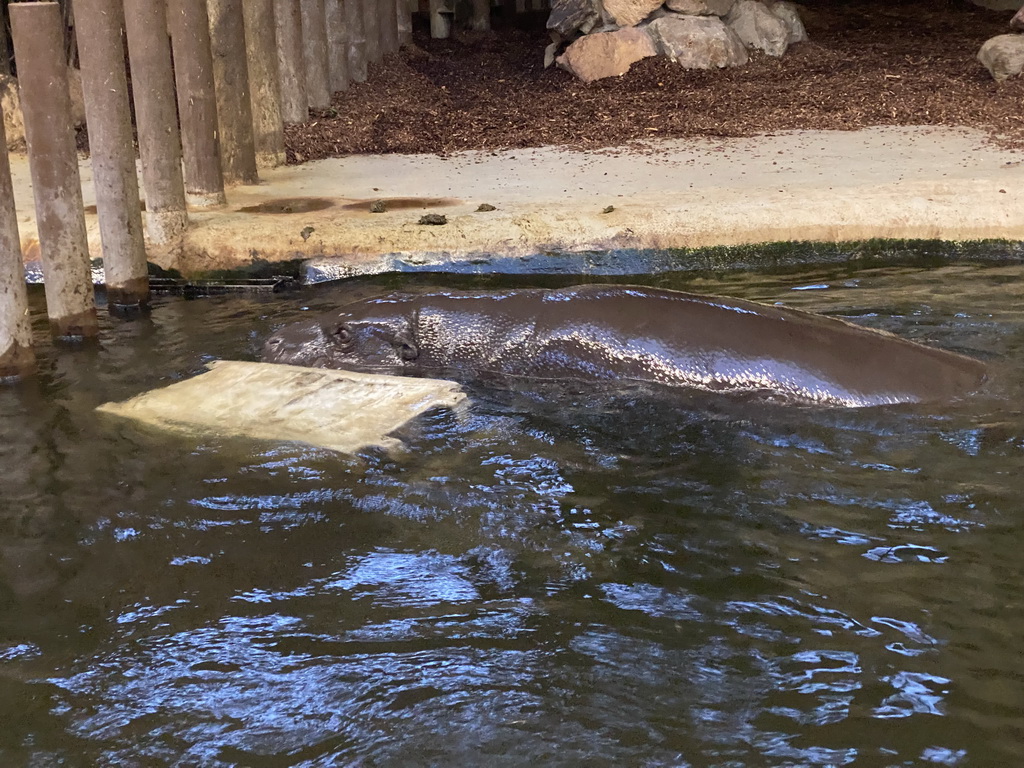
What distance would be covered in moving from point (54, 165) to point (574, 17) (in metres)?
8.60

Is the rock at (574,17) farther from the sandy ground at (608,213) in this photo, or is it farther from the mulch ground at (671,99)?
the sandy ground at (608,213)

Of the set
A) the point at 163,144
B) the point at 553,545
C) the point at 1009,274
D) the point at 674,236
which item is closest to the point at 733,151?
the point at 674,236

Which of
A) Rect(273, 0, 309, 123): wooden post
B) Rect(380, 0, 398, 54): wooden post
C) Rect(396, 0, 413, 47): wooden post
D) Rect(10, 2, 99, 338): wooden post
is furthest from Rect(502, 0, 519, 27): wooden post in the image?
Rect(10, 2, 99, 338): wooden post

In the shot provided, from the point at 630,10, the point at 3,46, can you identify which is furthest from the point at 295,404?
the point at 630,10

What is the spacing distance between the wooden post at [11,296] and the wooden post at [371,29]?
803 cm

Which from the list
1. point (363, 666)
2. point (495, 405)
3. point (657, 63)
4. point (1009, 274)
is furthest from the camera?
point (657, 63)

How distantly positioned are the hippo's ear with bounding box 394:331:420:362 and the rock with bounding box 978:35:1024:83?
809 centimetres

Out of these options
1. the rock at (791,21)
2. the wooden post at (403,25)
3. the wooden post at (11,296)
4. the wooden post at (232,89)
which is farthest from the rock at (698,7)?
the wooden post at (11,296)

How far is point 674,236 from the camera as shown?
6.93 metres

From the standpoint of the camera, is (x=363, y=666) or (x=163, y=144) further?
(x=163, y=144)

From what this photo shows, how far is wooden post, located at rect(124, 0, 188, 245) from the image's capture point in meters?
6.56

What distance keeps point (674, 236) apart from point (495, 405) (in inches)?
101

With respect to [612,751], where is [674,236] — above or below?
above

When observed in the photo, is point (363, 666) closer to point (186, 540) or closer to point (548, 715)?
point (548, 715)
